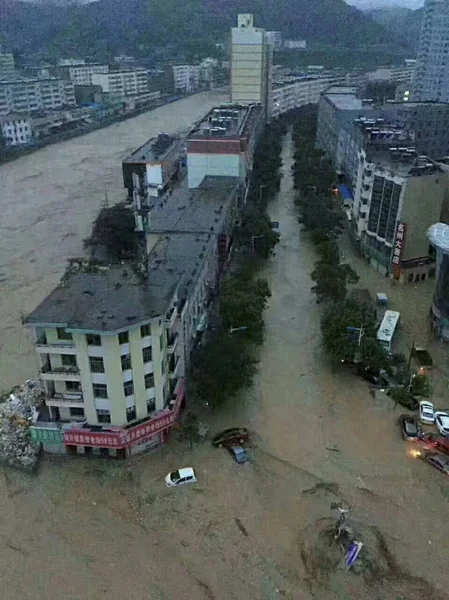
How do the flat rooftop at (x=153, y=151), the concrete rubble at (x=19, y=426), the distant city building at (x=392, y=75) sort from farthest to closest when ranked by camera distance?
the distant city building at (x=392, y=75)
the flat rooftop at (x=153, y=151)
the concrete rubble at (x=19, y=426)

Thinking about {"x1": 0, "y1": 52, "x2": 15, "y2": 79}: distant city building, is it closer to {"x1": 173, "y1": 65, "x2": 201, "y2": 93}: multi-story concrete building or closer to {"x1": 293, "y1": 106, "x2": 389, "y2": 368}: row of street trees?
{"x1": 173, "y1": 65, "x2": 201, "y2": 93}: multi-story concrete building

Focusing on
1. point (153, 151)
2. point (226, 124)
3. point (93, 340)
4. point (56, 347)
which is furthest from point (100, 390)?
point (153, 151)

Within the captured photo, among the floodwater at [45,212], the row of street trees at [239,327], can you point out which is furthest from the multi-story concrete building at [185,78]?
the row of street trees at [239,327]

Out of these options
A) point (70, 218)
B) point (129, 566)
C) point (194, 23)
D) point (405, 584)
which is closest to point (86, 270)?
point (129, 566)

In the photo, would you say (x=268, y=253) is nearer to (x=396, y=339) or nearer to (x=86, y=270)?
(x=396, y=339)

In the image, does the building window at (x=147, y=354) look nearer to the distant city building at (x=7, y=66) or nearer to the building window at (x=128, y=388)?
the building window at (x=128, y=388)
